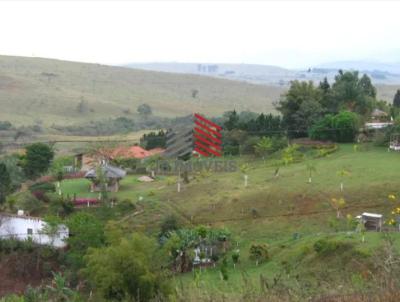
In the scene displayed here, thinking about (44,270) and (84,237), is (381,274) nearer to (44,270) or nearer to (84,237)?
(84,237)

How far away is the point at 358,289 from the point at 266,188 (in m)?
21.3

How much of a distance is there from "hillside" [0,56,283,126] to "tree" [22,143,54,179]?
3142cm

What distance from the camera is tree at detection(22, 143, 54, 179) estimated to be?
34.0 metres

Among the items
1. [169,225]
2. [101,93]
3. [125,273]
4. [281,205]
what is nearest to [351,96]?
[281,205]

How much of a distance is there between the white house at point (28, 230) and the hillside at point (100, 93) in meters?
39.8

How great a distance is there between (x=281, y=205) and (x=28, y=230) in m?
11.5

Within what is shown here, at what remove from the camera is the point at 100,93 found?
3482 inches

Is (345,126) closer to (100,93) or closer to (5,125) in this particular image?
(5,125)

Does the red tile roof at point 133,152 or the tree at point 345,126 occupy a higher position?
the tree at point 345,126

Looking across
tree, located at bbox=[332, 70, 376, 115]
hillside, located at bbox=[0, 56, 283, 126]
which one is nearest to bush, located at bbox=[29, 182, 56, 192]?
tree, located at bbox=[332, 70, 376, 115]

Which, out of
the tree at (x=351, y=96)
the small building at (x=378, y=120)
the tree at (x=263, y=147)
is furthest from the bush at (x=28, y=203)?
the tree at (x=351, y=96)

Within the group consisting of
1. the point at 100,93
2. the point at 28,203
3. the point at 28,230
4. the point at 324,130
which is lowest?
the point at 28,230

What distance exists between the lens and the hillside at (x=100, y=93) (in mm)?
72688

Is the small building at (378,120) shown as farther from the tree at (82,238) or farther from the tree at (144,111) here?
the tree at (144,111)
